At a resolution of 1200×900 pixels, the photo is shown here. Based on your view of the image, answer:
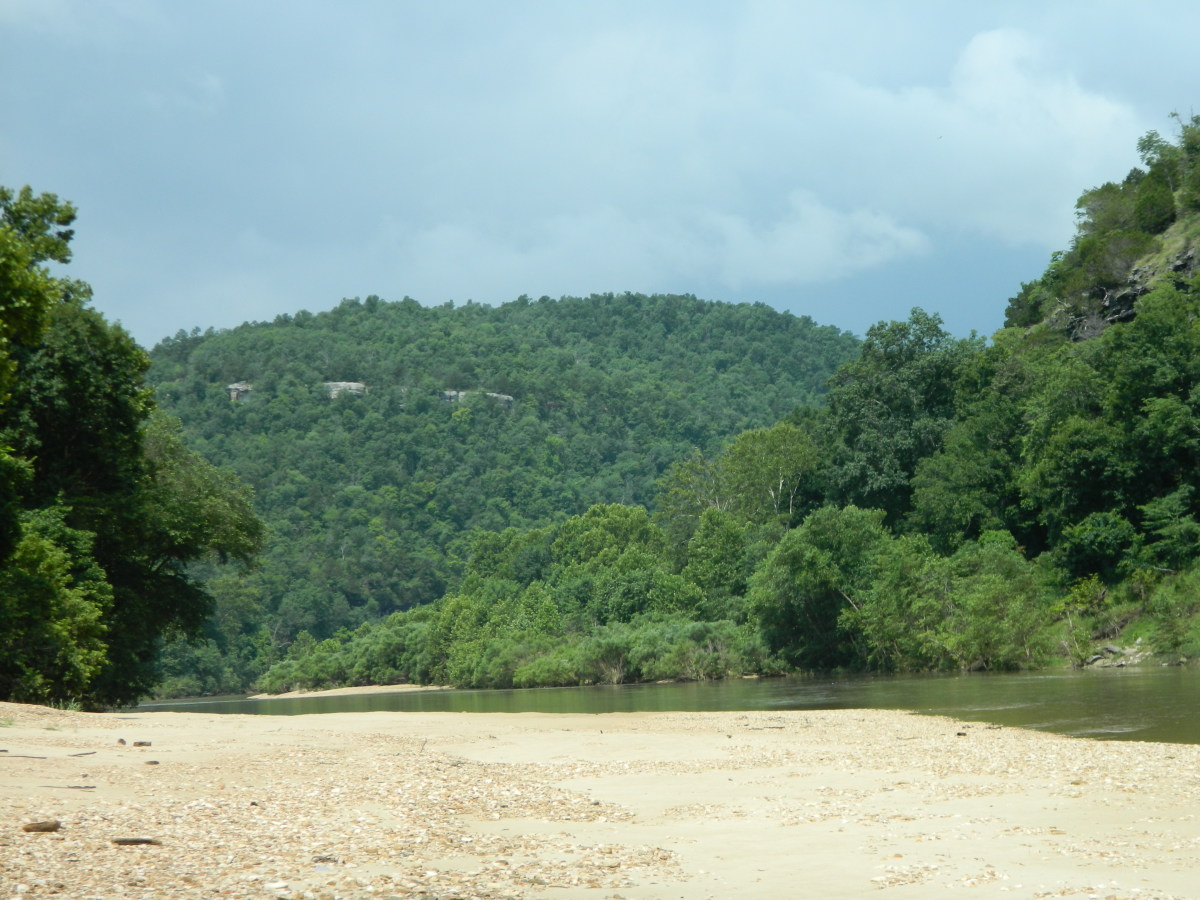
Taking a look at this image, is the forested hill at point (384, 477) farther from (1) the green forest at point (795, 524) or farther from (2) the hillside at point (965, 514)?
(2) the hillside at point (965, 514)

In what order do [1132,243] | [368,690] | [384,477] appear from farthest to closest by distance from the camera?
[384,477] → [368,690] → [1132,243]

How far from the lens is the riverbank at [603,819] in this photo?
9.23 metres

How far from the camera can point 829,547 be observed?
201 feet

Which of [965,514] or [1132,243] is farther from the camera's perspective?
[1132,243]

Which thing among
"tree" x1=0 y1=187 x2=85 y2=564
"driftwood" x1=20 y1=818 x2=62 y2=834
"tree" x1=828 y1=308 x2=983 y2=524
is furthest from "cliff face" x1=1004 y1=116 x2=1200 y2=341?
"driftwood" x1=20 y1=818 x2=62 y2=834

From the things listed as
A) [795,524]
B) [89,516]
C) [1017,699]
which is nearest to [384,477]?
[795,524]

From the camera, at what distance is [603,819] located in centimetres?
1299

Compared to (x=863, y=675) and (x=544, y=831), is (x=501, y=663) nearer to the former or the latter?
(x=863, y=675)

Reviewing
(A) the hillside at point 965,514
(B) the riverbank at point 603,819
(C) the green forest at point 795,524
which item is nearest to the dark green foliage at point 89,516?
(C) the green forest at point 795,524

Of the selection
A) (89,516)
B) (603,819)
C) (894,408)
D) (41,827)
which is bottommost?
(603,819)

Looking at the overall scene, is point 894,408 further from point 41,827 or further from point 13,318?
point 41,827

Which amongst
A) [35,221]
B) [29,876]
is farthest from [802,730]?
[35,221]

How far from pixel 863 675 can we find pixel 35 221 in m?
41.1

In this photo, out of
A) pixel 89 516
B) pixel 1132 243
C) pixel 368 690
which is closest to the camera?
pixel 89 516
